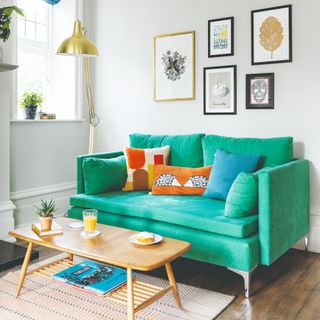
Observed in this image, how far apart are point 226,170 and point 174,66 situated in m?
1.36

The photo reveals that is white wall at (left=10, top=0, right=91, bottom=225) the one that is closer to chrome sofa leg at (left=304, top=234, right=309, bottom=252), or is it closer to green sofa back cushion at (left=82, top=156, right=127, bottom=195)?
green sofa back cushion at (left=82, top=156, right=127, bottom=195)

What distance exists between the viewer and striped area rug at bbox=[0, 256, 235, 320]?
2281 mm

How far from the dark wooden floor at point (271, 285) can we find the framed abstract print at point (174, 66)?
1625 mm

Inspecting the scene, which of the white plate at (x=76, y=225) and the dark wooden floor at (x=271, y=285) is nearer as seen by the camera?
the dark wooden floor at (x=271, y=285)

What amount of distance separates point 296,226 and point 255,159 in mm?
560

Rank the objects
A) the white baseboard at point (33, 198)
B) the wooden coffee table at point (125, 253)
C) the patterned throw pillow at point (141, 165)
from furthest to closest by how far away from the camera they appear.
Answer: the white baseboard at point (33, 198), the patterned throw pillow at point (141, 165), the wooden coffee table at point (125, 253)

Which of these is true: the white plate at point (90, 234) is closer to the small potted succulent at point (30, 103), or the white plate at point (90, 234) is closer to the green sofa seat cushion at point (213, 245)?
the green sofa seat cushion at point (213, 245)

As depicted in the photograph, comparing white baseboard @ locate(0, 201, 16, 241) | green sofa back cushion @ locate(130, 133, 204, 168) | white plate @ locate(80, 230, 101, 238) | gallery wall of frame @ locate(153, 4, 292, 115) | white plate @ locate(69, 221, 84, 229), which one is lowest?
white baseboard @ locate(0, 201, 16, 241)

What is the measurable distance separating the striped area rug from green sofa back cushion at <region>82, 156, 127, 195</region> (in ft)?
3.11

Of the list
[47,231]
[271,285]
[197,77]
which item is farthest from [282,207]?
[197,77]

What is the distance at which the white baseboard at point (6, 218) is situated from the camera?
3.64 metres

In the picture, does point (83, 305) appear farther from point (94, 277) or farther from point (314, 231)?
point (314, 231)

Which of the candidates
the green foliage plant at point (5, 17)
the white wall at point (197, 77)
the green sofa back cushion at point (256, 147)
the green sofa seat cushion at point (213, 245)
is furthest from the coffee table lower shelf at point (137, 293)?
the green foliage plant at point (5, 17)

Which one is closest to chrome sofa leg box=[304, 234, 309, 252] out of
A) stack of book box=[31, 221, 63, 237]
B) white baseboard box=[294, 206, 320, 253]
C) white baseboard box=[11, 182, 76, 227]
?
white baseboard box=[294, 206, 320, 253]
